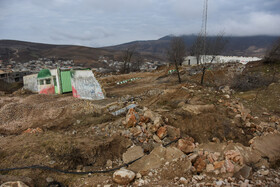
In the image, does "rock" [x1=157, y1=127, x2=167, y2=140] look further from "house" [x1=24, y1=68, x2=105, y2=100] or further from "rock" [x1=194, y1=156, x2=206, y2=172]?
"house" [x1=24, y1=68, x2=105, y2=100]

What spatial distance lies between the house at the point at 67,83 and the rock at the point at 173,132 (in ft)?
19.1

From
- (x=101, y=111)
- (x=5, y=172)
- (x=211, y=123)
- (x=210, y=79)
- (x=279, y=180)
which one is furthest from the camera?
(x=210, y=79)

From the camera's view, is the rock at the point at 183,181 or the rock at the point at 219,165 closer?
the rock at the point at 183,181

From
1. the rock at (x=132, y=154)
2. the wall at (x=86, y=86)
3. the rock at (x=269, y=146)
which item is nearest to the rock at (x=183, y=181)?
the rock at (x=132, y=154)

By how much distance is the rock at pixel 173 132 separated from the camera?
5.12 meters

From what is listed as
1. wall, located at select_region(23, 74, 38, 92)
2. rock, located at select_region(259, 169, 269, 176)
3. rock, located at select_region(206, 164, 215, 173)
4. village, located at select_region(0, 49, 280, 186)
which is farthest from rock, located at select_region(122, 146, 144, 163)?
wall, located at select_region(23, 74, 38, 92)

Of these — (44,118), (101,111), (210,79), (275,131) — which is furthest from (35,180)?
(210,79)

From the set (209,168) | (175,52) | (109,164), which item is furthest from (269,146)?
(175,52)

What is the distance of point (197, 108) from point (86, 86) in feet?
21.8

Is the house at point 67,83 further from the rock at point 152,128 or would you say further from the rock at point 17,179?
the rock at point 17,179

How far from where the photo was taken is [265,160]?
4.09 meters

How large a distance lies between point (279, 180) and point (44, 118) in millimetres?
8321

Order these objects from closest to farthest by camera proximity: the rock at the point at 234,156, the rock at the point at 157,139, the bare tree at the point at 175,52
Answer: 1. the rock at the point at 234,156
2. the rock at the point at 157,139
3. the bare tree at the point at 175,52

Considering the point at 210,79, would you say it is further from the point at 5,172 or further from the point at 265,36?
the point at 265,36
